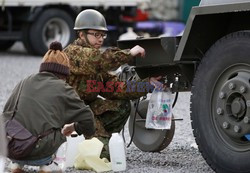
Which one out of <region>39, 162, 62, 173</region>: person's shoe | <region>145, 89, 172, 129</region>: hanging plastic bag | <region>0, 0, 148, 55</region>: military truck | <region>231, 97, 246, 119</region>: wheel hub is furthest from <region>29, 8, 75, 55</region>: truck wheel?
<region>231, 97, 246, 119</region>: wheel hub

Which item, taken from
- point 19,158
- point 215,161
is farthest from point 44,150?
point 215,161

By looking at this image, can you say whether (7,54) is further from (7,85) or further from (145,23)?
(7,85)

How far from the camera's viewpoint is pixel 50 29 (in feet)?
59.7

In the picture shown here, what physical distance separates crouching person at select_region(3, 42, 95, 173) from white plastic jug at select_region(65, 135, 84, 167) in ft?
2.17

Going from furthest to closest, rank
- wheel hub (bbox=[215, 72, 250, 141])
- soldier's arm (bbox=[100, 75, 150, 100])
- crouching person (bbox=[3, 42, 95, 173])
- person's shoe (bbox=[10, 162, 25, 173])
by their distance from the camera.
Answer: soldier's arm (bbox=[100, 75, 150, 100])
person's shoe (bbox=[10, 162, 25, 173])
crouching person (bbox=[3, 42, 95, 173])
wheel hub (bbox=[215, 72, 250, 141])

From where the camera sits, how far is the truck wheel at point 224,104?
578 cm

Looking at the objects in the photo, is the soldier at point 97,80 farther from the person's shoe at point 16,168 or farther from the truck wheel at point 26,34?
the truck wheel at point 26,34

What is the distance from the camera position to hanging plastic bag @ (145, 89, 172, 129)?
6973 millimetres

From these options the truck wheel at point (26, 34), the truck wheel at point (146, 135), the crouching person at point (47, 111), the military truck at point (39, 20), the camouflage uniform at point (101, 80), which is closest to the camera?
the crouching person at point (47, 111)

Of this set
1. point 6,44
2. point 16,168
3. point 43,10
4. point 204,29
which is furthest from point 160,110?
point 6,44

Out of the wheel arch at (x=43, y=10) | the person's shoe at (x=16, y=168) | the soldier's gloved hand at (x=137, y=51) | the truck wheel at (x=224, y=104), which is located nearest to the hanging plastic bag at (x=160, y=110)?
the soldier's gloved hand at (x=137, y=51)

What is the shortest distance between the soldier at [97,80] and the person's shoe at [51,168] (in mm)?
865

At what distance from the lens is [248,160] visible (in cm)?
572

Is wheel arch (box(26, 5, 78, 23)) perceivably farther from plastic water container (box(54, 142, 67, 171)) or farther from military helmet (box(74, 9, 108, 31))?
plastic water container (box(54, 142, 67, 171))
